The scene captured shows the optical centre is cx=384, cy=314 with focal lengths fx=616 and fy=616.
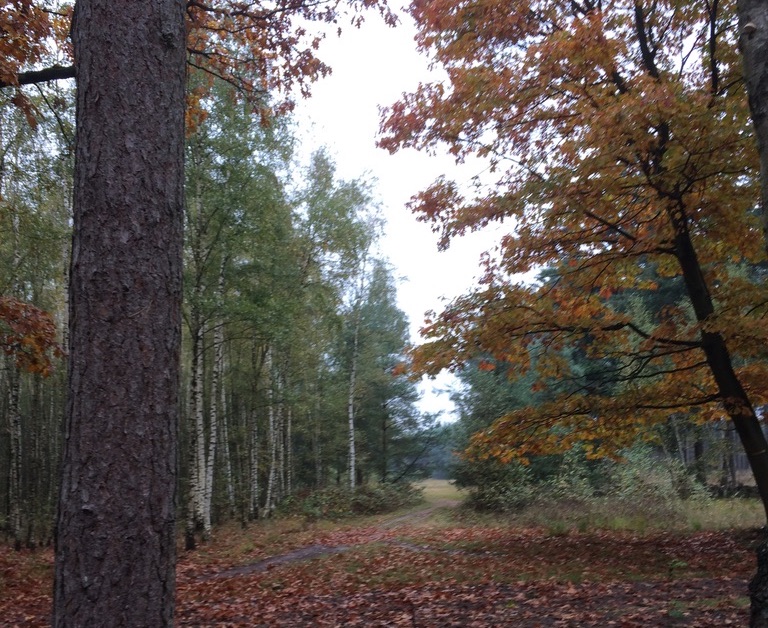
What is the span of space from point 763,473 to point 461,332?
4.78m

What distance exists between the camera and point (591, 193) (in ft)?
29.1

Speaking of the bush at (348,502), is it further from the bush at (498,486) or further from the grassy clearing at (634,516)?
the grassy clearing at (634,516)

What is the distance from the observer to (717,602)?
5984 millimetres

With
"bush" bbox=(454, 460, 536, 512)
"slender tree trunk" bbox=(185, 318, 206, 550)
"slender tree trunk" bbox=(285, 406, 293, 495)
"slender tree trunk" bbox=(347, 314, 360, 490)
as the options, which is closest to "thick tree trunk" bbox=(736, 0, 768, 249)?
"slender tree trunk" bbox=(185, 318, 206, 550)

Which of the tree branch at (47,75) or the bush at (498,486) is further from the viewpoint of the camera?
the bush at (498,486)

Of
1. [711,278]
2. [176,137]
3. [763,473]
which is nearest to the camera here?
[176,137]

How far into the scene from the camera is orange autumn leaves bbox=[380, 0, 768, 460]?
8.40m

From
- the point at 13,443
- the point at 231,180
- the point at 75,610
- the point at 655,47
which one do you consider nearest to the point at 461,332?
the point at 655,47

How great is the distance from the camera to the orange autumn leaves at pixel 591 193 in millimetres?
8398

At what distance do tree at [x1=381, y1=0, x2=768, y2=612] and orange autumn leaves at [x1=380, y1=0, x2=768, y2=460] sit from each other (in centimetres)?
3

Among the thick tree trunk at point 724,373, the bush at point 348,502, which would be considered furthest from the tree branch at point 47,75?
the bush at point 348,502

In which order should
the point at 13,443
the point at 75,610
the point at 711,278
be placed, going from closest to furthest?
1. the point at 75,610
2. the point at 711,278
3. the point at 13,443

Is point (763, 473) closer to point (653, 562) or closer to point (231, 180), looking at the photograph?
point (653, 562)

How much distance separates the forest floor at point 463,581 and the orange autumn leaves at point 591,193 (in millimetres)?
2006
